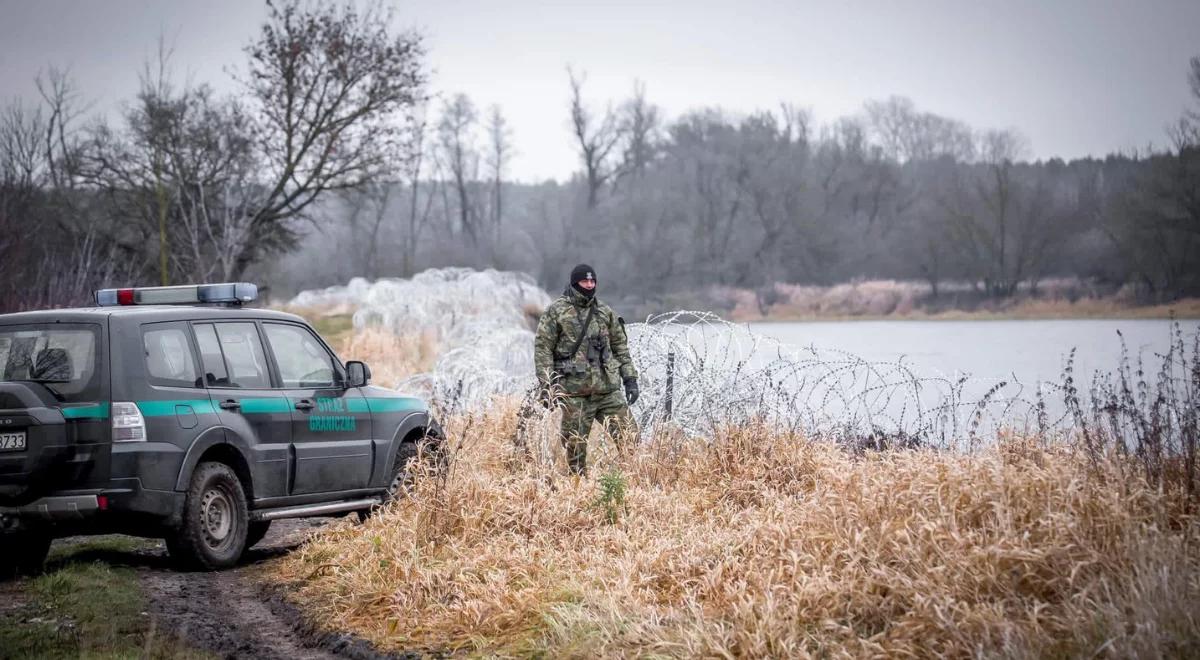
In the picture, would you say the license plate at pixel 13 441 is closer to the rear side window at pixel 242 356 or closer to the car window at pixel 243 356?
the rear side window at pixel 242 356

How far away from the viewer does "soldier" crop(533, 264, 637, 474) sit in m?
10.9

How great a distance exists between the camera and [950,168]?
69.8 m

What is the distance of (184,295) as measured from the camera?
9109 mm

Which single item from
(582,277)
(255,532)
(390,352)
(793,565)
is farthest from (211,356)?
(390,352)

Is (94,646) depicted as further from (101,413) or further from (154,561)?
(154,561)

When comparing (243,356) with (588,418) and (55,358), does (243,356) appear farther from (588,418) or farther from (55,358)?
(588,418)

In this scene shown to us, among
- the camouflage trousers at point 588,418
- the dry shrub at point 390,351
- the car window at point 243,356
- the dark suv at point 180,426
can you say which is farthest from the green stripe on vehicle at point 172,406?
the dry shrub at point 390,351

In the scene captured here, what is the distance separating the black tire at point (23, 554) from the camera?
331 inches

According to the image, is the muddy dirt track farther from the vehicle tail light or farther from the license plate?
the license plate

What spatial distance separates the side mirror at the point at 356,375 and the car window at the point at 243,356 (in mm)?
752

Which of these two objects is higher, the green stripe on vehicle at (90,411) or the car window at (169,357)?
the car window at (169,357)

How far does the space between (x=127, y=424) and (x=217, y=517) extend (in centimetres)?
120

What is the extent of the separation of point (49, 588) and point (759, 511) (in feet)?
15.2

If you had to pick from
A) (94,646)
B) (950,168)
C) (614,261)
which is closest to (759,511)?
(94,646)
